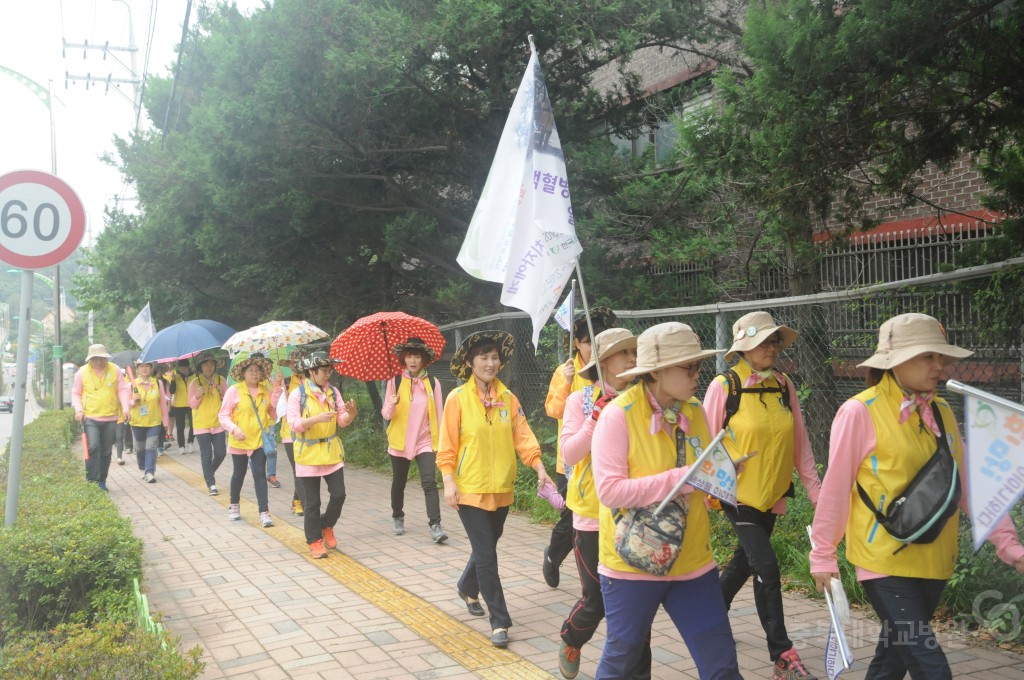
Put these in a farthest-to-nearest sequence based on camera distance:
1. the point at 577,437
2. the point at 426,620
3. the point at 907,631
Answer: the point at 426,620
the point at 577,437
the point at 907,631

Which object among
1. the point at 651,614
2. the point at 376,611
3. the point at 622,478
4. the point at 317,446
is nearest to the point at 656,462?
the point at 622,478

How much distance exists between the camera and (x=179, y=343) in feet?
42.5

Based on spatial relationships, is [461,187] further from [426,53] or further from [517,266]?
[517,266]

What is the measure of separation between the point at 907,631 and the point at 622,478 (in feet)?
3.71

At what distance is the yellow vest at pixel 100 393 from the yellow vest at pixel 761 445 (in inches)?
394

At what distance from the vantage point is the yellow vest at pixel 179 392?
17.9 meters

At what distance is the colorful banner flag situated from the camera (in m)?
3.00

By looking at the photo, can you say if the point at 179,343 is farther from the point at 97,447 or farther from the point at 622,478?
the point at 622,478

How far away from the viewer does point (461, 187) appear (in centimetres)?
1374

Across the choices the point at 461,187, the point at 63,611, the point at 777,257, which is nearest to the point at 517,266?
the point at 63,611

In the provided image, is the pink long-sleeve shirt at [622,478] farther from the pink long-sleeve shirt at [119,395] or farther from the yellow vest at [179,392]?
the yellow vest at [179,392]

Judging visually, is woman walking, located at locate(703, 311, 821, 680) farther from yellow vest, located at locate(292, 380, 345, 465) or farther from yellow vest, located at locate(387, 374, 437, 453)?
yellow vest, located at locate(292, 380, 345, 465)

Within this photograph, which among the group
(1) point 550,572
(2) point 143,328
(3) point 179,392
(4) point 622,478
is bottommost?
(1) point 550,572

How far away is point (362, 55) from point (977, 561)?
27.1 feet
